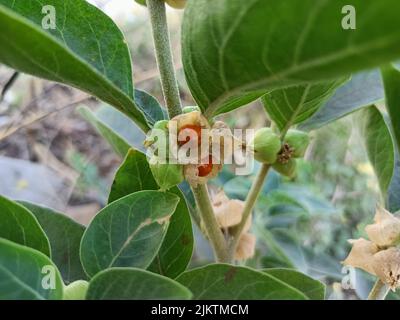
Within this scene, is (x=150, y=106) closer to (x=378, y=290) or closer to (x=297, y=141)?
(x=297, y=141)

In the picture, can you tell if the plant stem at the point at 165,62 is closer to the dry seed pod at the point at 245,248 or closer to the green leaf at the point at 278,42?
the green leaf at the point at 278,42

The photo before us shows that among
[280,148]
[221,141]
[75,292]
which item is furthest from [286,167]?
[75,292]

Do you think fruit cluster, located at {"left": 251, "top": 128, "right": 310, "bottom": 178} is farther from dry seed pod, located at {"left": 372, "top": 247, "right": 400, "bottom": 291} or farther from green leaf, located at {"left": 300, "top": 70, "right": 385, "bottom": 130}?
dry seed pod, located at {"left": 372, "top": 247, "right": 400, "bottom": 291}

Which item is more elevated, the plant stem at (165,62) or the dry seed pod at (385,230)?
the plant stem at (165,62)

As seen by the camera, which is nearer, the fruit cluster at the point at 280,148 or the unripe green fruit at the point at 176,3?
the unripe green fruit at the point at 176,3

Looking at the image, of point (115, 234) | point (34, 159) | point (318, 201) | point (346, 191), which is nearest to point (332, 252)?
point (346, 191)

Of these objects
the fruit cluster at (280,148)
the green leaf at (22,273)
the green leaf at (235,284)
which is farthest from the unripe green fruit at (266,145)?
the green leaf at (22,273)
